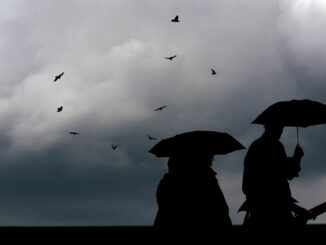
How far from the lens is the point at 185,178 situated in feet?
29.8

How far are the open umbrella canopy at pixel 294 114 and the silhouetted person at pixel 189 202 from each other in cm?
99

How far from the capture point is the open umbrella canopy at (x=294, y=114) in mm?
9188

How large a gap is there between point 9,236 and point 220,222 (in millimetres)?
3154

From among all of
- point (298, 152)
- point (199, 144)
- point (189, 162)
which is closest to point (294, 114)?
point (298, 152)

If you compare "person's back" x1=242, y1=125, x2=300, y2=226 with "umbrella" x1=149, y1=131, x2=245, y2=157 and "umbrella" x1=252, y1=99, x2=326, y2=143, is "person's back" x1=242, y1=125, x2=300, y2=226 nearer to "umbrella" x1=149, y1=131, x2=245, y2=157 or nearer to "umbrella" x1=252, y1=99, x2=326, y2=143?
"umbrella" x1=252, y1=99, x2=326, y2=143

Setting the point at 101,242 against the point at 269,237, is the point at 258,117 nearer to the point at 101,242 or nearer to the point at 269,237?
the point at 269,237

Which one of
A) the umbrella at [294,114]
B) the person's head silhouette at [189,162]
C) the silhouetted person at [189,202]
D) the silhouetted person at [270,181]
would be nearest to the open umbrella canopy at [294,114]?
the umbrella at [294,114]

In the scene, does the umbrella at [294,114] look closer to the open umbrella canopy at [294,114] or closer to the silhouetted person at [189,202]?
the open umbrella canopy at [294,114]

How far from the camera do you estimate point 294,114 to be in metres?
9.45

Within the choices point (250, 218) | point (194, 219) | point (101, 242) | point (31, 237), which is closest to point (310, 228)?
point (250, 218)

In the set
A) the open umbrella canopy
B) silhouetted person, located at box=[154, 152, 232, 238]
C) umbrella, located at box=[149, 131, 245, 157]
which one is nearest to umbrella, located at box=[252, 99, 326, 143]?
the open umbrella canopy

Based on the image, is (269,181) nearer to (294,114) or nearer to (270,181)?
(270,181)

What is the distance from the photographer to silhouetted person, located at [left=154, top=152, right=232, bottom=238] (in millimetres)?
9094

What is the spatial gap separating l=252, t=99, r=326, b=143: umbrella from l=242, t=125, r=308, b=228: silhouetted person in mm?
158
